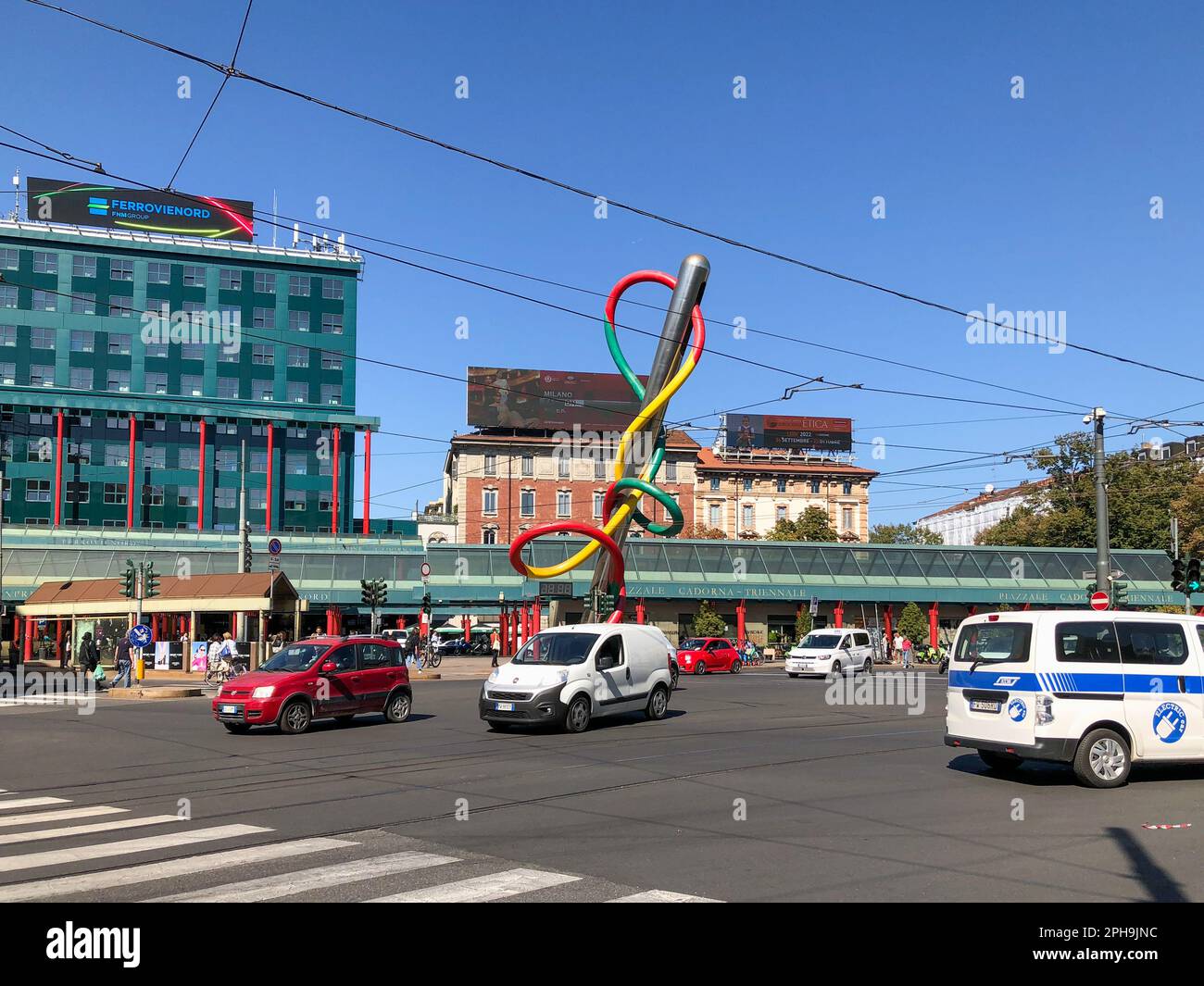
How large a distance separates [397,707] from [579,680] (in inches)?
177

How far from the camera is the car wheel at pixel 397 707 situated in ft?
73.0

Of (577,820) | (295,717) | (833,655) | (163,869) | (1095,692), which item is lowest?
(833,655)

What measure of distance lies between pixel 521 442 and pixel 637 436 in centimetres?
5996

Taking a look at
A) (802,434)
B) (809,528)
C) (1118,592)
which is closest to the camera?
(1118,592)

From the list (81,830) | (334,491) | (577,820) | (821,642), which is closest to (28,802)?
(81,830)

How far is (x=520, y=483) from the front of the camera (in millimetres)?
96688

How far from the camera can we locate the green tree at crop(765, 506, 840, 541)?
98438 millimetres

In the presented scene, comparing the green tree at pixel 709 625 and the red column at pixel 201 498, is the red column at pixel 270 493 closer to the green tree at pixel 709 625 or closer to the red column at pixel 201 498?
the red column at pixel 201 498

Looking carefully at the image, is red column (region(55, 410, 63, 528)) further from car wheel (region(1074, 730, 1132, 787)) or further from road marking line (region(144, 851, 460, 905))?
car wheel (region(1074, 730, 1132, 787))

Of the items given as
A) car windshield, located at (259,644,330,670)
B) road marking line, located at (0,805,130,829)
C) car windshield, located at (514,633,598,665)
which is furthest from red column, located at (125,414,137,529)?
road marking line, located at (0,805,130,829)

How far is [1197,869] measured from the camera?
8.54 metres

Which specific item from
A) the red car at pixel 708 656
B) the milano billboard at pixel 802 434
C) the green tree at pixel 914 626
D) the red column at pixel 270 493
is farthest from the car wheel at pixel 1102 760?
the milano billboard at pixel 802 434

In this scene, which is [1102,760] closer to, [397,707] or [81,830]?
[81,830]
